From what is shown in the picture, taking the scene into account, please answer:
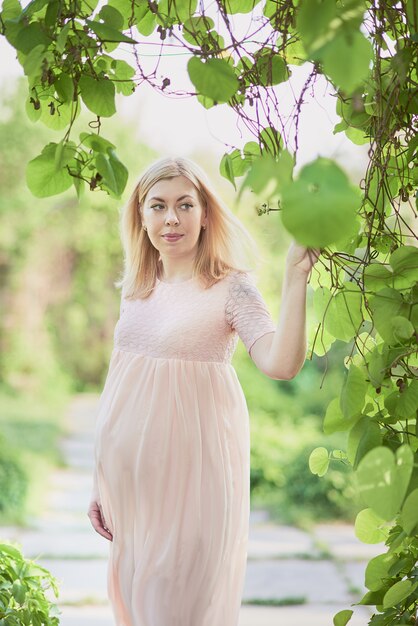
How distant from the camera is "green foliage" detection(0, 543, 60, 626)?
1.73 m

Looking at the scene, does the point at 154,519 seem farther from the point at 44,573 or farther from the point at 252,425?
the point at 252,425

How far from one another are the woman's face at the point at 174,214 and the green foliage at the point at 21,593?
0.78 m

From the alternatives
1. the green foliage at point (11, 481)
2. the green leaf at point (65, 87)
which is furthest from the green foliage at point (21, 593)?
the green foliage at point (11, 481)

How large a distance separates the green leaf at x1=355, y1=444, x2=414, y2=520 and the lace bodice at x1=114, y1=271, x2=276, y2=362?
865 mm

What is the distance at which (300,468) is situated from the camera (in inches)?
226

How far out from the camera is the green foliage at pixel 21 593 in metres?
1.73

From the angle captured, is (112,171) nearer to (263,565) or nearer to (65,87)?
(65,87)

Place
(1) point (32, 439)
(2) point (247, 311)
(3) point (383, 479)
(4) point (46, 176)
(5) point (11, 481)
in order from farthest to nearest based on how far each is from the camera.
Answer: (1) point (32, 439) → (5) point (11, 481) → (2) point (247, 311) → (4) point (46, 176) → (3) point (383, 479)

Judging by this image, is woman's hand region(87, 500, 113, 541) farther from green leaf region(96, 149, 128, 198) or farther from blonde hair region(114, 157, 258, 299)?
green leaf region(96, 149, 128, 198)

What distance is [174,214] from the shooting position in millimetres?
1783

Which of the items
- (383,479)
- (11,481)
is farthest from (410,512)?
(11,481)

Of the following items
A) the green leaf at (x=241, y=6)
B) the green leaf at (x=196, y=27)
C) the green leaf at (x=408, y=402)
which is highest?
the green leaf at (x=241, y=6)

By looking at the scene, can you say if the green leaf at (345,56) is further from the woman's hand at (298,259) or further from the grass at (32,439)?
the grass at (32,439)

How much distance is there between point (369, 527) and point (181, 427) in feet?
1.66
